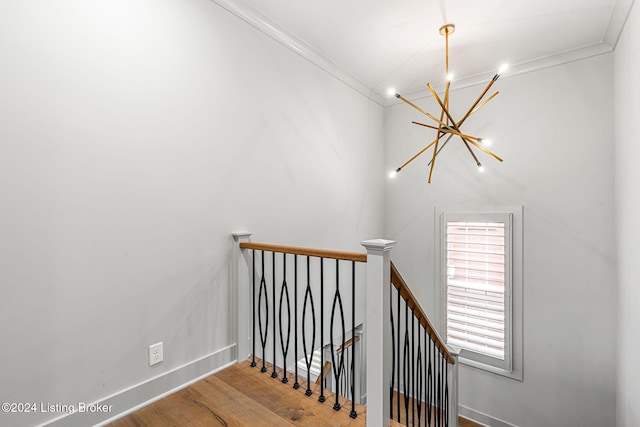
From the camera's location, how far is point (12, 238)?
56.7 inches

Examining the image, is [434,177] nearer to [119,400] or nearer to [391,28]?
[391,28]

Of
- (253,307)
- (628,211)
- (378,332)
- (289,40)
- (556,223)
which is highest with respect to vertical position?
(289,40)

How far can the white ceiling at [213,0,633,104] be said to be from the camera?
243 cm

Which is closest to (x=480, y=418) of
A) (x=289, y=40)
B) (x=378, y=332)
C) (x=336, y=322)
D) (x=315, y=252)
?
(x=336, y=322)

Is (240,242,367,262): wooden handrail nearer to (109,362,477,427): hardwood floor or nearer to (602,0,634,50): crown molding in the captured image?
(109,362,477,427): hardwood floor

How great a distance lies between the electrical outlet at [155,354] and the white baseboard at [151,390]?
98mm

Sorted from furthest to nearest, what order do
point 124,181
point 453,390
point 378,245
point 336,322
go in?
point 336,322
point 453,390
point 124,181
point 378,245

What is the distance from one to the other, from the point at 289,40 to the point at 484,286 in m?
3.23

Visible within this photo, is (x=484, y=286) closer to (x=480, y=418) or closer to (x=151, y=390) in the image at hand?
(x=480, y=418)

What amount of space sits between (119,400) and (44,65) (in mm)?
1772

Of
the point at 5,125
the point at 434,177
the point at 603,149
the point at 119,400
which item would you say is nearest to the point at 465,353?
the point at 434,177

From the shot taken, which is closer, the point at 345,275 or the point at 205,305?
the point at 205,305

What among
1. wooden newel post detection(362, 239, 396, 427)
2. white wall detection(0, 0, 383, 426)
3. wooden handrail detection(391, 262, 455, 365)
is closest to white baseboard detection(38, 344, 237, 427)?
white wall detection(0, 0, 383, 426)

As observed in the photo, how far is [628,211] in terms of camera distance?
2.34 meters
